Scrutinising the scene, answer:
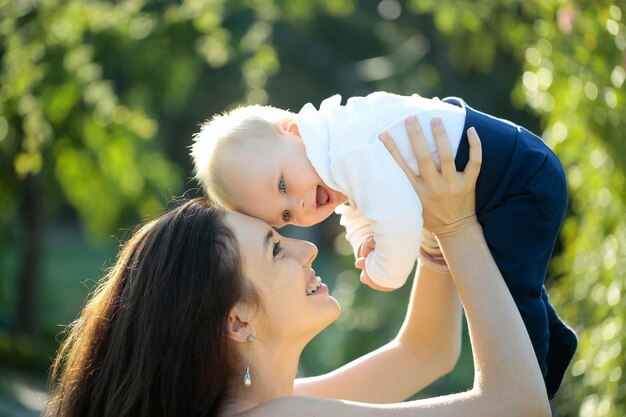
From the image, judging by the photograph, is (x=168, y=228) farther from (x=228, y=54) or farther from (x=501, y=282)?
(x=228, y=54)

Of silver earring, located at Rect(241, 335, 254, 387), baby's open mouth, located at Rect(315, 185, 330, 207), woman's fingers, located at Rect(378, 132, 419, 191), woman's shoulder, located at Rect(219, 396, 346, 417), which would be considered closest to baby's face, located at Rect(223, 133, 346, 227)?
baby's open mouth, located at Rect(315, 185, 330, 207)

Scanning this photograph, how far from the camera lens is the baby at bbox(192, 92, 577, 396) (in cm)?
224

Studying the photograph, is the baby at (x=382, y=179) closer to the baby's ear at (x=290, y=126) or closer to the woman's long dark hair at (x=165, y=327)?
the baby's ear at (x=290, y=126)

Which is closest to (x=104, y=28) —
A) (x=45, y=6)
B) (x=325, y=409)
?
(x=45, y=6)

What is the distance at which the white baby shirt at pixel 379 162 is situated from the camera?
7.30 feet

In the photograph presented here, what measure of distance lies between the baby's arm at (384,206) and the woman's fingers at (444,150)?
9 centimetres

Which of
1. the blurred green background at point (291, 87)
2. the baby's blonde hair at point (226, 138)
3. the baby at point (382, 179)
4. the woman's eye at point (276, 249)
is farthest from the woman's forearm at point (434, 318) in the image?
the blurred green background at point (291, 87)

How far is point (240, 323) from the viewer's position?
2.30 metres

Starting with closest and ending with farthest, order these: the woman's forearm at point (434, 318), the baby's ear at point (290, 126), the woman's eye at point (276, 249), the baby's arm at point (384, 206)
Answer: the baby's arm at point (384, 206) → the woman's eye at point (276, 249) → the baby's ear at point (290, 126) → the woman's forearm at point (434, 318)

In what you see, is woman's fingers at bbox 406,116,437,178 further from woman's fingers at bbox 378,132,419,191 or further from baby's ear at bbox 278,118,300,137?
baby's ear at bbox 278,118,300,137

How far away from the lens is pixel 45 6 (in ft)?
18.1

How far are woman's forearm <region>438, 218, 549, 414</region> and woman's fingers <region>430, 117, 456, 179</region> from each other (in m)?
0.15

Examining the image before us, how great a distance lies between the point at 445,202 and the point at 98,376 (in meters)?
0.90

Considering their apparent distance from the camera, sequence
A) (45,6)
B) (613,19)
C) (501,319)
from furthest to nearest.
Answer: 1. (45,6)
2. (613,19)
3. (501,319)
